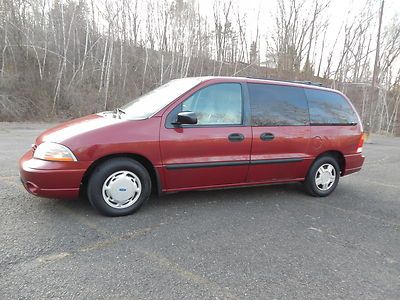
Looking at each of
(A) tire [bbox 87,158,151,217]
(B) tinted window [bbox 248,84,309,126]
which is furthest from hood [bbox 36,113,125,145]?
(B) tinted window [bbox 248,84,309,126]

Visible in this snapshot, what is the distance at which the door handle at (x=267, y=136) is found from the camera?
14.2 ft

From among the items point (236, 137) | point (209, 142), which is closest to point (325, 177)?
point (236, 137)

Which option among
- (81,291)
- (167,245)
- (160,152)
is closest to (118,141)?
(160,152)

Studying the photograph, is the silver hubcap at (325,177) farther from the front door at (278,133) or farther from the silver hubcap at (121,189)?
the silver hubcap at (121,189)

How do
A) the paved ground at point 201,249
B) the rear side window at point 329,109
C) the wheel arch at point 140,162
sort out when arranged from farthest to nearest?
the rear side window at point 329,109 → the wheel arch at point 140,162 → the paved ground at point 201,249

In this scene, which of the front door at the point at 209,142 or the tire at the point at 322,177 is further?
the tire at the point at 322,177

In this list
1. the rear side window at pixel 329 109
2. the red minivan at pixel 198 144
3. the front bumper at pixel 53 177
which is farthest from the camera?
the rear side window at pixel 329 109

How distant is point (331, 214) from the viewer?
13.8ft

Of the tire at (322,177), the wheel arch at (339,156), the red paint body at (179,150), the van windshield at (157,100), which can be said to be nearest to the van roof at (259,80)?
the red paint body at (179,150)

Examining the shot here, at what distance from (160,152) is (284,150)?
1.83 metres

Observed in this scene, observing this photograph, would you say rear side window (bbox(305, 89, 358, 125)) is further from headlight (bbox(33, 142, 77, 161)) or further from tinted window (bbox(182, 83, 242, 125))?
headlight (bbox(33, 142, 77, 161))

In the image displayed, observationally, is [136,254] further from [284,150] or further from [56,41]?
[56,41]

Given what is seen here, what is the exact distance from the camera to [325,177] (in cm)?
498

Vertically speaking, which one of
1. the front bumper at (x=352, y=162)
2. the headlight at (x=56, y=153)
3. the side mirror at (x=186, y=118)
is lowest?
the front bumper at (x=352, y=162)
